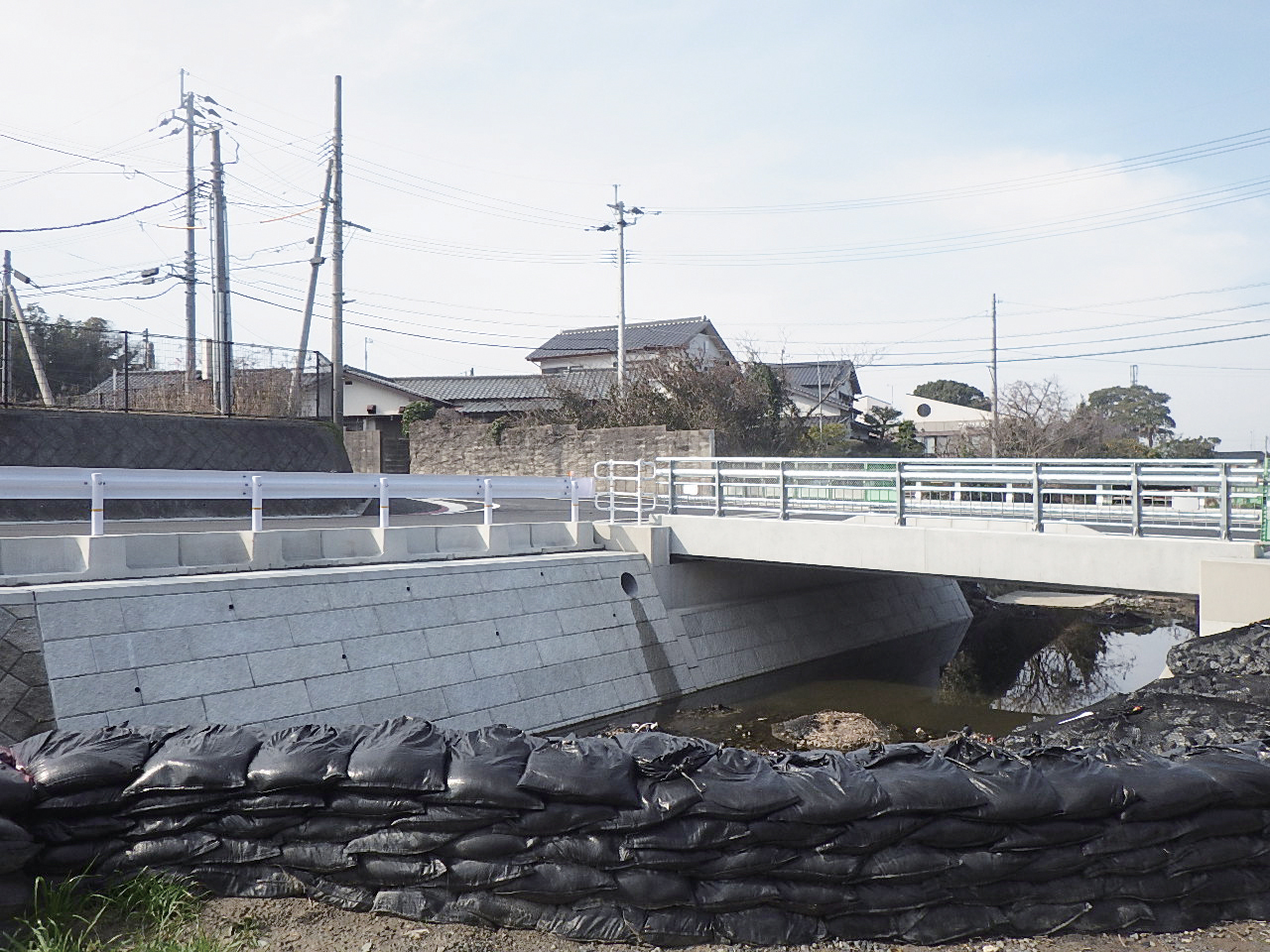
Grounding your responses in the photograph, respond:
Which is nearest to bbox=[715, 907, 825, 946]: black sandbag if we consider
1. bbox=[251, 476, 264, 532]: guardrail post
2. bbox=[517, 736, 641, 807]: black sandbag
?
bbox=[517, 736, 641, 807]: black sandbag

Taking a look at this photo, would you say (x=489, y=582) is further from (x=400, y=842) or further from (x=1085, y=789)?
(x=1085, y=789)

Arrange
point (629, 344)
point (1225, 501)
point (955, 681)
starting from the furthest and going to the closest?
point (629, 344) → point (955, 681) → point (1225, 501)

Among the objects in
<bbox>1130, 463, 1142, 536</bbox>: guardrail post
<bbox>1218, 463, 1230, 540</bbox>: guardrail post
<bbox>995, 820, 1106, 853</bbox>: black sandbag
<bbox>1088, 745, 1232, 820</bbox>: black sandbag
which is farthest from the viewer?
<bbox>1130, 463, 1142, 536</bbox>: guardrail post

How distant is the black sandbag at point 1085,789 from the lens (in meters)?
4.13

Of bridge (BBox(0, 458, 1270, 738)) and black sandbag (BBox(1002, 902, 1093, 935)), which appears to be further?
bridge (BBox(0, 458, 1270, 738))

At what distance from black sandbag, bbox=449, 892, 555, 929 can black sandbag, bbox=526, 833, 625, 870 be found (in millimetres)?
208

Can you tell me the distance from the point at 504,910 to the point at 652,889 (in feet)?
2.03

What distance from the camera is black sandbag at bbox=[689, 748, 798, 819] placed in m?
3.96

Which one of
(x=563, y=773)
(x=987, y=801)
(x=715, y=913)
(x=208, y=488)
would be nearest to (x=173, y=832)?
(x=563, y=773)

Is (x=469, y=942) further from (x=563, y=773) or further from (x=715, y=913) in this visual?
(x=715, y=913)

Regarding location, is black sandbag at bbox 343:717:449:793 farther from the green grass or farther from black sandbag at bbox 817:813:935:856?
black sandbag at bbox 817:813:935:856

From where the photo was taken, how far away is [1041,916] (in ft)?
13.5

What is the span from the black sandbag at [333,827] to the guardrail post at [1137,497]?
9.50 meters

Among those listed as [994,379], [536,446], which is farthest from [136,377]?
[994,379]
